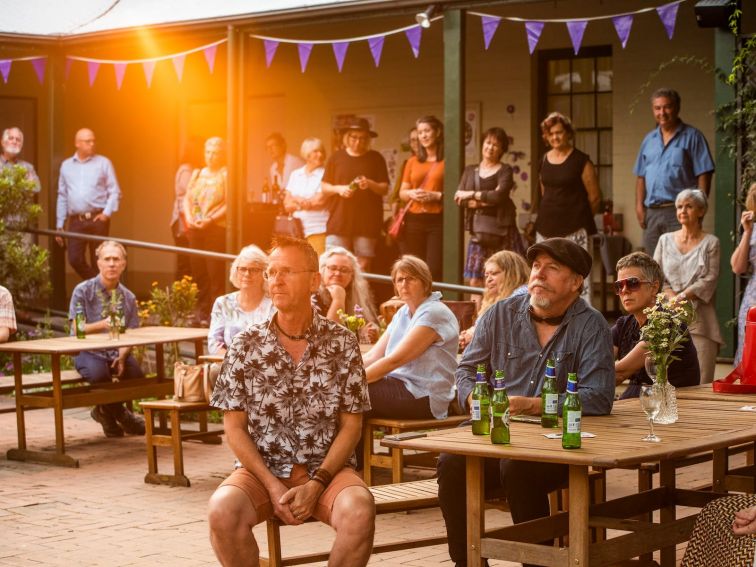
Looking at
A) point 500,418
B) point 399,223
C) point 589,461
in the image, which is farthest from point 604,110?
point 589,461

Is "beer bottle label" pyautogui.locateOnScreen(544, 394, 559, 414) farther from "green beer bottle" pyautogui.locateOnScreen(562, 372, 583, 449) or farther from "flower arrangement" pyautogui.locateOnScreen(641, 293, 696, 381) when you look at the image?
"flower arrangement" pyautogui.locateOnScreen(641, 293, 696, 381)

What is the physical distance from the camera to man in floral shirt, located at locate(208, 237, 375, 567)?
15.5 feet

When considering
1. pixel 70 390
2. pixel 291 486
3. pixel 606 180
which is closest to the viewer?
pixel 291 486

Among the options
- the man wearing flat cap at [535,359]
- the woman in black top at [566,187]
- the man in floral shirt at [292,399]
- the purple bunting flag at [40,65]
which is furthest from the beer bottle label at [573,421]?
the purple bunting flag at [40,65]

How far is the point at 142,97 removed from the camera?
57.7ft

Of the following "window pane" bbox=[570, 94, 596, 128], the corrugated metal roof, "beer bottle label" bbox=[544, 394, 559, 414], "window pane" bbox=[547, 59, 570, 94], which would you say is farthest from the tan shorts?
"window pane" bbox=[547, 59, 570, 94]

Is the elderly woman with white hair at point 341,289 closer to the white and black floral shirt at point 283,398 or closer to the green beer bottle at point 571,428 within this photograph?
the white and black floral shirt at point 283,398

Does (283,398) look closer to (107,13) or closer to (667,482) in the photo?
(667,482)

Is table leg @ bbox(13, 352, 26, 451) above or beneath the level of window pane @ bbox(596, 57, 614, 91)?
beneath

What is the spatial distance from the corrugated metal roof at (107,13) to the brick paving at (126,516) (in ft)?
16.3

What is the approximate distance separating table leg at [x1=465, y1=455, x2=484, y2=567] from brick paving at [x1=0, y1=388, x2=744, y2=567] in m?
1.43

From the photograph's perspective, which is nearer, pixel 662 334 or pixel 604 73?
pixel 662 334

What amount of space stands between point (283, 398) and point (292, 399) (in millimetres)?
34

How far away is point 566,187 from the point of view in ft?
33.7
